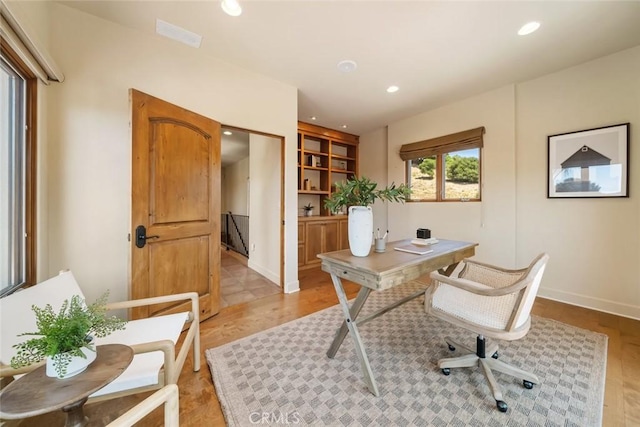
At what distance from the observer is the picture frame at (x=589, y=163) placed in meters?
2.49

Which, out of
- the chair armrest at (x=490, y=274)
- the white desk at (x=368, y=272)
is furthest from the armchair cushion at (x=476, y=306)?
the chair armrest at (x=490, y=274)

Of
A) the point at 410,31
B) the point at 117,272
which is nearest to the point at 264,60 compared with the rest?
the point at 410,31

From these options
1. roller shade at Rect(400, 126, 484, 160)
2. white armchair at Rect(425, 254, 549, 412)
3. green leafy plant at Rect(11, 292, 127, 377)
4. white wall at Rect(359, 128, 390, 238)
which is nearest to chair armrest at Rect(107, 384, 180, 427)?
green leafy plant at Rect(11, 292, 127, 377)

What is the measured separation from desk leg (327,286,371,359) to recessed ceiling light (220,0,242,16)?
2355mm

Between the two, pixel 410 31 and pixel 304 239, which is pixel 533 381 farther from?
pixel 304 239

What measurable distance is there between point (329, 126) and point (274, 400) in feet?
15.0

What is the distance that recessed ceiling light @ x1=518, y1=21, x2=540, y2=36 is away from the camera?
6.76 feet

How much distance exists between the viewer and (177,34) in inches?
87.0

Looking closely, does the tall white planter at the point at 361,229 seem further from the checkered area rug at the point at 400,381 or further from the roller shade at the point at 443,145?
the roller shade at the point at 443,145

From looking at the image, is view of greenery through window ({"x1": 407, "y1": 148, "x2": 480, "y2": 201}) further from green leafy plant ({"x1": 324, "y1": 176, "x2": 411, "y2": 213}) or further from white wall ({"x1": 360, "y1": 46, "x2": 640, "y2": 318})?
green leafy plant ({"x1": 324, "y1": 176, "x2": 411, "y2": 213})

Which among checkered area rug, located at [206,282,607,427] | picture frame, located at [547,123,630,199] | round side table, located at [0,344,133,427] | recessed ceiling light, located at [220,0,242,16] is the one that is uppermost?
recessed ceiling light, located at [220,0,242,16]

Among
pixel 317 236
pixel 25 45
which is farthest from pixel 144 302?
pixel 317 236

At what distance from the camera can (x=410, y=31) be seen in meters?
2.15

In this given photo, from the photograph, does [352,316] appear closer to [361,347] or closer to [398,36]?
[361,347]
